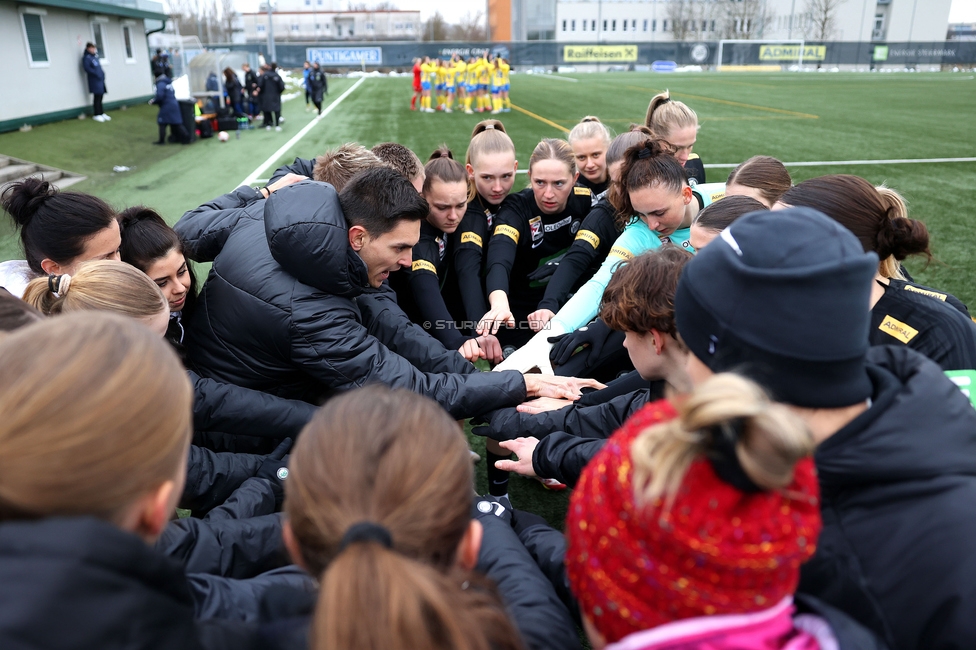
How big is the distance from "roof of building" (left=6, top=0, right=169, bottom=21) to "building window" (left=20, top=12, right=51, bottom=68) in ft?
1.26

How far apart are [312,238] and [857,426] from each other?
6.09 feet

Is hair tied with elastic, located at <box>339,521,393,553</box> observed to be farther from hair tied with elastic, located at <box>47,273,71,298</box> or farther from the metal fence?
the metal fence

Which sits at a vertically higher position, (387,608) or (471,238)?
(387,608)

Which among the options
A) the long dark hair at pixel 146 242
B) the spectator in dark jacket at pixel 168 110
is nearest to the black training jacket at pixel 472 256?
the long dark hair at pixel 146 242

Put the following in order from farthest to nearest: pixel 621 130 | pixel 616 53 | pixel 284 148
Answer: pixel 616 53 < pixel 621 130 < pixel 284 148

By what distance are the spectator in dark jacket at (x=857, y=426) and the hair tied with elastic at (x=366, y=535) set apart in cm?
77

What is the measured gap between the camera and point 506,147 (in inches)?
159

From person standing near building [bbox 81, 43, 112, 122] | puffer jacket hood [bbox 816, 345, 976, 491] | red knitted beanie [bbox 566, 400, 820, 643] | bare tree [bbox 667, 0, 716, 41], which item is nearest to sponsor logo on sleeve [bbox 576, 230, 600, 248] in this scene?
puffer jacket hood [bbox 816, 345, 976, 491]

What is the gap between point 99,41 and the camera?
19.8 m

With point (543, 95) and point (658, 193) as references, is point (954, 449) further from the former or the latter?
point (543, 95)

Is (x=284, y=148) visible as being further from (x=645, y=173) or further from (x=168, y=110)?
(x=645, y=173)

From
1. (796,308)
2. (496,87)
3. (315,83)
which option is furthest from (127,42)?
(796,308)

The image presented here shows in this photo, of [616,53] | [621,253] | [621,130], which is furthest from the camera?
[616,53]

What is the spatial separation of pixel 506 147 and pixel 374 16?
100137 mm
